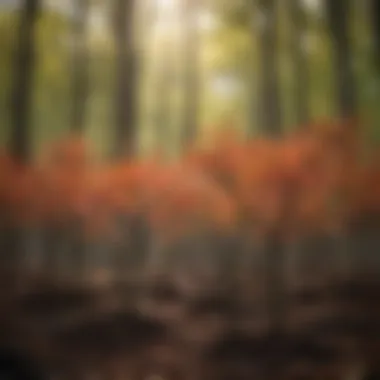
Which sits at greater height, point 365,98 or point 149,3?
point 149,3

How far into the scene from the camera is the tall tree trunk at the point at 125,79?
1.61 m

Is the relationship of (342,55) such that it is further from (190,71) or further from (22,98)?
(22,98)

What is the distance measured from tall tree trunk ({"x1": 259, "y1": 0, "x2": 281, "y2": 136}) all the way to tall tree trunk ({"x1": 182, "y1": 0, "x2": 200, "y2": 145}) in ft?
0.43

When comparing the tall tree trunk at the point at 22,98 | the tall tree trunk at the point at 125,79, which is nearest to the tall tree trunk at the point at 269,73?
the tall tree trunk at the point at 125,79

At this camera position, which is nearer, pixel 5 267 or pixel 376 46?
pixel 5 267

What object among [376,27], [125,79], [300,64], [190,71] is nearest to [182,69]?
[190,71]

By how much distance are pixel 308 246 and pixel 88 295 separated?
17.0 inches

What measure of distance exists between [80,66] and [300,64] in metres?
0.44

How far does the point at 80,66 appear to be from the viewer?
1.63m

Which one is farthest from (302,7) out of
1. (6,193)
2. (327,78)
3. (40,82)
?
(6,193)

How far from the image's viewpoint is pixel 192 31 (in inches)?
65.0

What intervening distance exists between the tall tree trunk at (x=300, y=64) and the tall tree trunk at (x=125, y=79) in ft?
1.07

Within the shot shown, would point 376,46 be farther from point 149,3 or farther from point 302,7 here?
point 149,3

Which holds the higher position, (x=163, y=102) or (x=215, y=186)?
(x=163, y=102)
